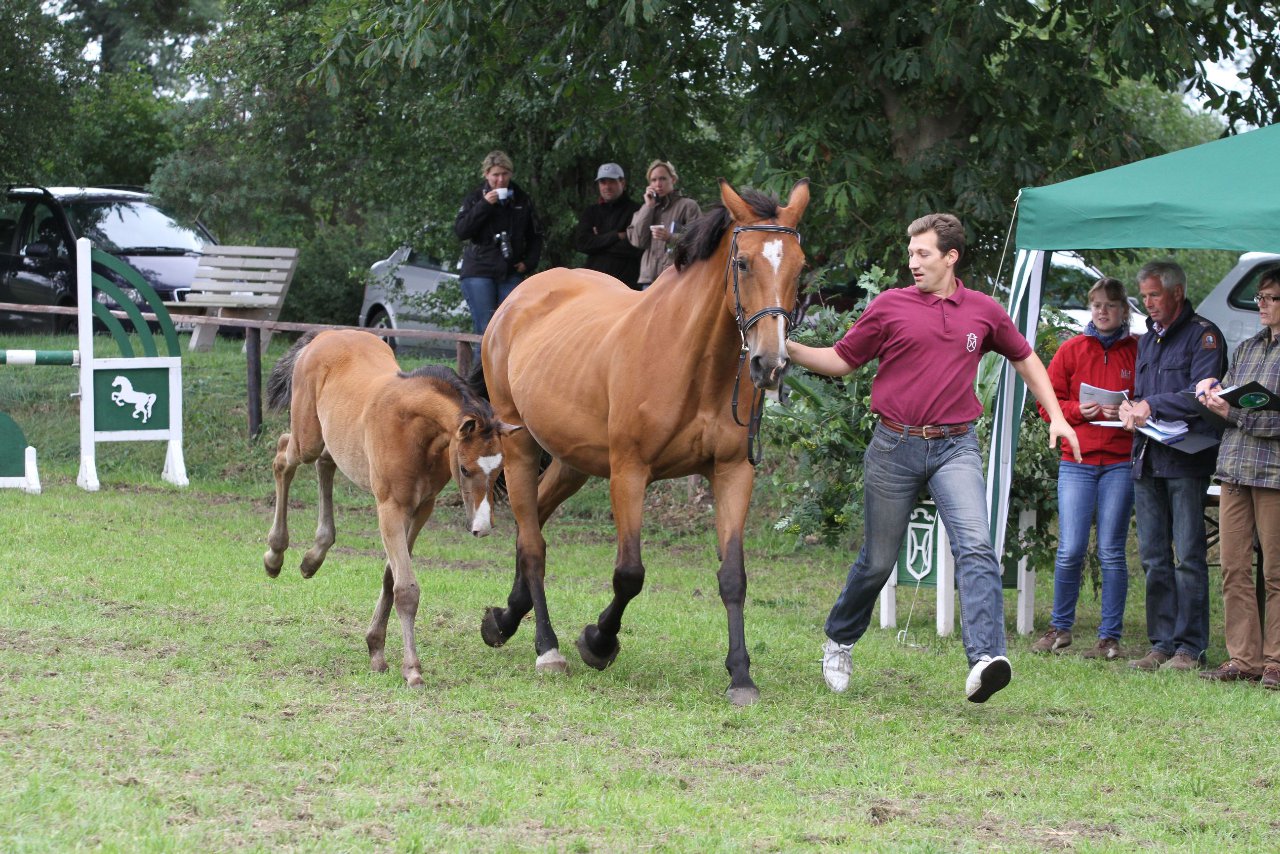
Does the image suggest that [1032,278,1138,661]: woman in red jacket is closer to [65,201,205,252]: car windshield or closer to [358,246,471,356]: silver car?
[358,246,471,356]: silver car

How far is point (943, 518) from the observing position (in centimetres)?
630

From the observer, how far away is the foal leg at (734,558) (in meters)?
6.54

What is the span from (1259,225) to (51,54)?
536 inches

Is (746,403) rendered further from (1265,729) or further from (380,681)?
(1265,729)

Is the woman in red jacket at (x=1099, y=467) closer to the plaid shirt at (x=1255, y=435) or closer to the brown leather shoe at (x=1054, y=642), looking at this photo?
the brown leather shoe at (x=1054, y=642)

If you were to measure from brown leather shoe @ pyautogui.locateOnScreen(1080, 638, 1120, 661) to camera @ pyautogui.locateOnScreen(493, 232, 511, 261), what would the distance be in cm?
627

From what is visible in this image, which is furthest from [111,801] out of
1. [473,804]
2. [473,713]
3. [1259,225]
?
[1259,225]

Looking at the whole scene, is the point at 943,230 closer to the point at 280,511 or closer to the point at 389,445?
the point at 389,445

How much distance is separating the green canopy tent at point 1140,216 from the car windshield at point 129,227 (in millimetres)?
13852

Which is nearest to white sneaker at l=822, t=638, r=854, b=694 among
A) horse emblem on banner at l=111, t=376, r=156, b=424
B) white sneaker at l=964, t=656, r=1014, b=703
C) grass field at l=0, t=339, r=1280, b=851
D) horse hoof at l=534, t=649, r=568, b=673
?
grass field at l=0, t=339, r=1280, b=851

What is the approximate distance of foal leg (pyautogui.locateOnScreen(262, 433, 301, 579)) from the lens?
822 centimetres

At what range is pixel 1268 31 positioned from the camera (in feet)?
38.0

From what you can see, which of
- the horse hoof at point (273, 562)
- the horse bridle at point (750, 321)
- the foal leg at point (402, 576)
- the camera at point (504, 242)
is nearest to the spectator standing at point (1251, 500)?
the horse bridle at point (750, 321)

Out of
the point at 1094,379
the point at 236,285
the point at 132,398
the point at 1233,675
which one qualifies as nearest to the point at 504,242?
the point at 132,398
